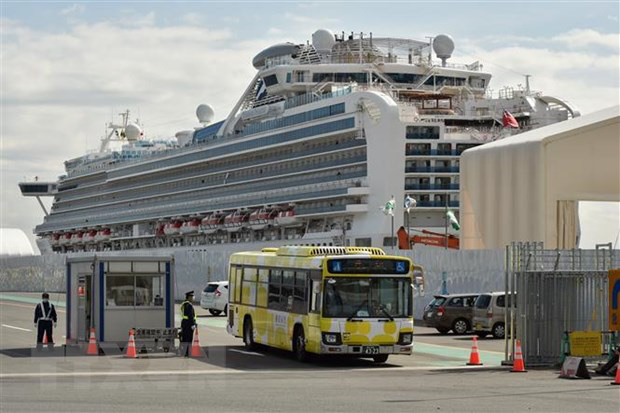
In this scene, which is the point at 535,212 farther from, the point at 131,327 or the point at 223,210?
the point at 223,210

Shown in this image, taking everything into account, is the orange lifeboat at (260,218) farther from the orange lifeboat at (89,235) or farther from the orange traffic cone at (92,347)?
the orange traffic cone at (92,347)

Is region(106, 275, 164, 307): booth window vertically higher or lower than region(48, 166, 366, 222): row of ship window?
lower

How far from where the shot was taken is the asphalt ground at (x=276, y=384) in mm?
16406

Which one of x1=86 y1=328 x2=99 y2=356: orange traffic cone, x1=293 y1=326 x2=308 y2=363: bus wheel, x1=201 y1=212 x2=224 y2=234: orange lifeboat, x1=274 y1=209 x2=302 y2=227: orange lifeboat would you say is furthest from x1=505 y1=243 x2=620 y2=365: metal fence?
x1=201 y1=212 x2=224 y2=234: orange lifeboat

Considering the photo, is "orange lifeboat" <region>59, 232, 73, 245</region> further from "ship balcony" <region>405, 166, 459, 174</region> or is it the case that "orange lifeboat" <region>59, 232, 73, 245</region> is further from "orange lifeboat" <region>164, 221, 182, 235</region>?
"ship balcony" <region>405, 166, 459, 174</region>

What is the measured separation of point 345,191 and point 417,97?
26.2 feet

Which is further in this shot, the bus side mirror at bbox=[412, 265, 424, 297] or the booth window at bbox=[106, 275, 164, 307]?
the booth window at bbox=[106, 275, 164, 307]

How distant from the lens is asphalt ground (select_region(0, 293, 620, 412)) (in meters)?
16.4

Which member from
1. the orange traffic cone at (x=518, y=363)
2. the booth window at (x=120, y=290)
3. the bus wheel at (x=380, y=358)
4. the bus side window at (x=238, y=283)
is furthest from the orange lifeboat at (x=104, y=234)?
the orange traffic cone at (x=518, y=363)

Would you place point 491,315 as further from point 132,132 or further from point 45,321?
point 132,132

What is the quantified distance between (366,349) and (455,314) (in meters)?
12.0

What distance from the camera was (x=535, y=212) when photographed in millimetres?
41219

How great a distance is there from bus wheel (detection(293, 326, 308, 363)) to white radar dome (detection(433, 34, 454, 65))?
57818 millimetres

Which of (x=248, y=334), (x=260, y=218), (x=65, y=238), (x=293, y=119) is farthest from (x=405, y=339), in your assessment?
(x=65, y=238)
